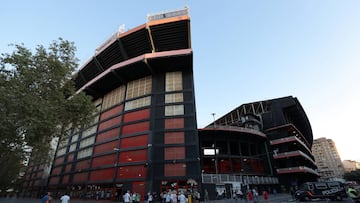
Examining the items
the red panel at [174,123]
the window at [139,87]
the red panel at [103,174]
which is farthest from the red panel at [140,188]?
the window at [139,87]

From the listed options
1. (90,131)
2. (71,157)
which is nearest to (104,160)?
(90,131)

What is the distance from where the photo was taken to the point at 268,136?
177 ft

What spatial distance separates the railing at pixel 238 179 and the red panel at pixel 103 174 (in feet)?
51.6

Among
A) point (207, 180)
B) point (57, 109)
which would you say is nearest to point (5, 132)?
point (57, 109)

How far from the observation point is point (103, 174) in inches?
1459

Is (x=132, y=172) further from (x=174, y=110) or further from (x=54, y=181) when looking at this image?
(x=54, y=181)

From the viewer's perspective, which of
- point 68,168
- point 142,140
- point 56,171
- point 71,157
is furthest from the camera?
point 56,171

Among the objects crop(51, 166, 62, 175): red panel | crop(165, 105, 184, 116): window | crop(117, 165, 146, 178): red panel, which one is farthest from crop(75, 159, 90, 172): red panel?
crop(165, 105, 184, 116): window

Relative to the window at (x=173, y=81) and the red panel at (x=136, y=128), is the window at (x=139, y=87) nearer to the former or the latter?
the window at (x=173, y=81)

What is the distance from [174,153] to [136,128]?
28.5ft

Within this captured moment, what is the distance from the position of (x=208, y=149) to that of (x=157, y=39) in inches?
989

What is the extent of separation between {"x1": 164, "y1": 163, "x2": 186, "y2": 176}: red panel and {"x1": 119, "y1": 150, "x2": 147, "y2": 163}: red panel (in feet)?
12.9

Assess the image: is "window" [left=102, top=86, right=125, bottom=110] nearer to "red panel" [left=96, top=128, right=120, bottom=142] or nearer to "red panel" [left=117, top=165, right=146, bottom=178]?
"red panel" [left=96, top=128, right=120, bottom=142]

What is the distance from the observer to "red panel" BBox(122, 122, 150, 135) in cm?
3625
